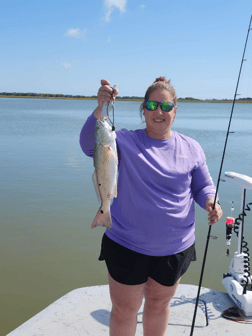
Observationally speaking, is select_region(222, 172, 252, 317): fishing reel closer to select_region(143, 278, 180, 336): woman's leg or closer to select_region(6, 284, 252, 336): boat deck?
select_region(6, 284, 252, 336): boat deck

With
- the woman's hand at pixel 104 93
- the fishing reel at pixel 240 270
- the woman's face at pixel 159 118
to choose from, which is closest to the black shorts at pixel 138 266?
the woman's face at pixel 159 118

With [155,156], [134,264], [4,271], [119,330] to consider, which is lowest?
[4,271]

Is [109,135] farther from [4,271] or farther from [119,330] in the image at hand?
[4,271]

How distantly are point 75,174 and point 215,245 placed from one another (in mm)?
5348

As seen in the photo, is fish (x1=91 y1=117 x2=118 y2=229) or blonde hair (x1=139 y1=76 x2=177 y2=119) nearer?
fish (x1=91 y1=117 x2=118 y2=229)

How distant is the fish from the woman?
100 millimetres

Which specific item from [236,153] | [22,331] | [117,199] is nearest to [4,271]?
[22,331]

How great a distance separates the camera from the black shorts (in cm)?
185

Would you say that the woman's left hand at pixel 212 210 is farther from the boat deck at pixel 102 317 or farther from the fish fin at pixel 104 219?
the boat deck at pixel 102 317

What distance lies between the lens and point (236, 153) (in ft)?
44.0

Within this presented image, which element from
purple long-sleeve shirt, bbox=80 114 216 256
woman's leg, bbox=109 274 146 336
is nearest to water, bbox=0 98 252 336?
purple long-sleeve shirt, bbox=80 114 216 256

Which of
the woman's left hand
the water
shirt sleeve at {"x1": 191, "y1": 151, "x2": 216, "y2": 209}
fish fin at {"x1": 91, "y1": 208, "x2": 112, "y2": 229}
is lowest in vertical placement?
the water

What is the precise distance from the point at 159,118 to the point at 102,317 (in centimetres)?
200

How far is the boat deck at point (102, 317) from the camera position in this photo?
2670 mm
